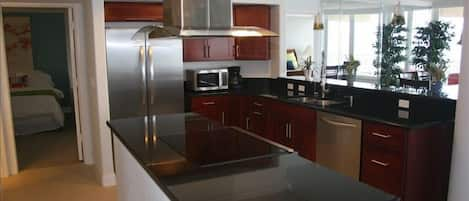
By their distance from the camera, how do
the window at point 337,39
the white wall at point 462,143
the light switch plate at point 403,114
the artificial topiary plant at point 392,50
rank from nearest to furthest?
the white wall at point 462,143, the light switch plate at point 403,114, the artificial topiary plant at point 392,50, the window at point 337,39

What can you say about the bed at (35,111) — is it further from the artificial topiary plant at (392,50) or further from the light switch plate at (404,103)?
the artificial topiary plant at (392,50)

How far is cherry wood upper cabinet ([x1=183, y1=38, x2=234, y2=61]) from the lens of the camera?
5.16 m

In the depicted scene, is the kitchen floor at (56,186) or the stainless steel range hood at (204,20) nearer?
the stainless steel range hood at (204,20)

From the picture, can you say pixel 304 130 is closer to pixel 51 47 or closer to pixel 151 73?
pixel 151 73

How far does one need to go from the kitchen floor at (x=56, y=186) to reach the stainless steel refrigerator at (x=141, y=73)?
0.85 metres

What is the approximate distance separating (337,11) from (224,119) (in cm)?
481

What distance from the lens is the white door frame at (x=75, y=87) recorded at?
460cm

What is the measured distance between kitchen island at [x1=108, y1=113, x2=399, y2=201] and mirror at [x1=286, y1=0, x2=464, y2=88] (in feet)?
15.0

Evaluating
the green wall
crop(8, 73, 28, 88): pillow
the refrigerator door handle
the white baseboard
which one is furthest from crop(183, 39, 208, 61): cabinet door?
the green wall

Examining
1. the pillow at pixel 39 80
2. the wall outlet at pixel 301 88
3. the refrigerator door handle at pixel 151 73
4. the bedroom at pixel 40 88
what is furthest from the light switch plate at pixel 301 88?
the pillow at pixel 39 80

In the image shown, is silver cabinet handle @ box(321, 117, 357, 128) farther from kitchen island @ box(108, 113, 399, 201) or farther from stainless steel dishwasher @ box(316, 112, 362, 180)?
kitchen island @ box(108, 113, 399, 201)

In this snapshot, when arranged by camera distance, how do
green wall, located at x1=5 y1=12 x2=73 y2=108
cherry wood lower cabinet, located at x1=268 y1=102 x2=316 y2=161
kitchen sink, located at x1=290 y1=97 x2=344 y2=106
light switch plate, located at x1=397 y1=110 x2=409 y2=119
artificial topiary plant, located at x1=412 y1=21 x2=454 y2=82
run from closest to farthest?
light switch plate, located at x1=397 y1=110 x2=409 y2=119 → cherry wood lower cabinet, located at x1=268 y1=102 x2=316 y2=161 → kitchen sink, located at x1=290 y1=97 x2=344 y2=106 → artificial topiary plant, located at x1=412 y1=21 x2=454 y2=82 → green wall, located at x1=5 y1=12 x2=73 y2=108

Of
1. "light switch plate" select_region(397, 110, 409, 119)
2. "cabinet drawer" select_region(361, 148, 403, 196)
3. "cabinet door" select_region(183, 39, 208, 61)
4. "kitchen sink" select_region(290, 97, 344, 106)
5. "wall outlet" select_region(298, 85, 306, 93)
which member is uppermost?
"cabinet door" select_region(183, 39, 208, 61)

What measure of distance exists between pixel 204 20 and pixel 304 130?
6.86ft
